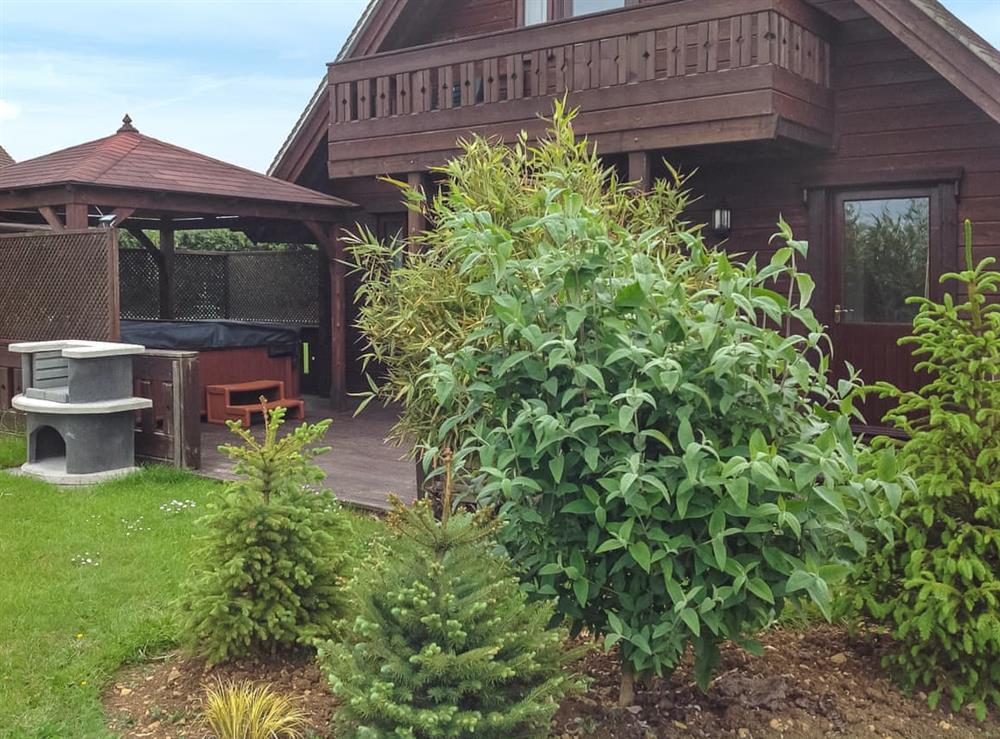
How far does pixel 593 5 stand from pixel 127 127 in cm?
538

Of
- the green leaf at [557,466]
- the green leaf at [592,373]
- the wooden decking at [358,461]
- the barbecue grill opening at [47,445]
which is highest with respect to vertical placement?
the green leaf at [592,373]

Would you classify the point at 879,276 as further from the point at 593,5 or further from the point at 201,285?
the point at 201,285

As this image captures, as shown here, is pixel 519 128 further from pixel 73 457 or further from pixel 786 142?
pixel 73 457

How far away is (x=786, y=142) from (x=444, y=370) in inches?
251

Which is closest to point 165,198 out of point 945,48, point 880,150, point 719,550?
point 880,150

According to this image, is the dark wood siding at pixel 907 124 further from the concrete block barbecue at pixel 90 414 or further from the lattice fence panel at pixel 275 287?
the lattice fence panel at pixel 275 287

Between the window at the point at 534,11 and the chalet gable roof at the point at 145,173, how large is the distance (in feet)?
10.1

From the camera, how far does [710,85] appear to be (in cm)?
867

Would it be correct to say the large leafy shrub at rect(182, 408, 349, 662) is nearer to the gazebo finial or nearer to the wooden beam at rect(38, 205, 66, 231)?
the wooden beam at rect(38, 205, 66, 231)

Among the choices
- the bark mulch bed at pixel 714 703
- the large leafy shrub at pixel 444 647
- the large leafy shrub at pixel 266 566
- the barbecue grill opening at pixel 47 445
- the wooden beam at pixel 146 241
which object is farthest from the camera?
the wooden beam at pixel 146 241

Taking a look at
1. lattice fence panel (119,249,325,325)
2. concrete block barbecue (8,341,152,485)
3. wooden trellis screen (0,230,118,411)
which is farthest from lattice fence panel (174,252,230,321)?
concrete block barbecue (8,341,152,485)

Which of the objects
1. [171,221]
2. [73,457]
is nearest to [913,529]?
[73,457]

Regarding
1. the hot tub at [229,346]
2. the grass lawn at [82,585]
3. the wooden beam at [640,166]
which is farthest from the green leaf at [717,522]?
the hot tub at [229,346]

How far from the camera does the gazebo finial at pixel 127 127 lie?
11797 mm
